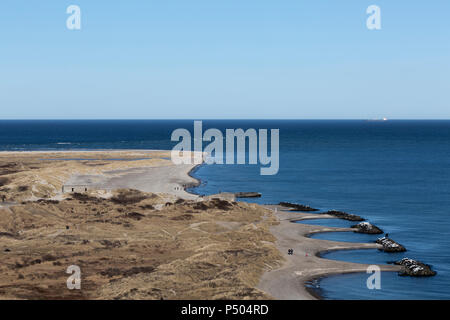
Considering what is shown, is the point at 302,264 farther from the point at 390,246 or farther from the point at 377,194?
the point at 377,194

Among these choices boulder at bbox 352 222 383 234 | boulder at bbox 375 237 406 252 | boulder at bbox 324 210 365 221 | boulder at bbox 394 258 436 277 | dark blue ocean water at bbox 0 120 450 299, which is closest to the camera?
dark blue ocean water at bbox 0 120 450 299

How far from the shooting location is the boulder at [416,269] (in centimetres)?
5434

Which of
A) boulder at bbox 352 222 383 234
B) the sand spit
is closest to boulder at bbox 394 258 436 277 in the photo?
the sand spit

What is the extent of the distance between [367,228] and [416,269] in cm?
1967

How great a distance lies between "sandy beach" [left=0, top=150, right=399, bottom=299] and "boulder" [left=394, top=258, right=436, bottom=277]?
1662 millimetres

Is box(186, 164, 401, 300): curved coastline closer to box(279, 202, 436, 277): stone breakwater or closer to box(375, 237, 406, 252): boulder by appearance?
box(375, 237, 406, 252): boulder

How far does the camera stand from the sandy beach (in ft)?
155

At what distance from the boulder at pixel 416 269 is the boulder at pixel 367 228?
1637cm

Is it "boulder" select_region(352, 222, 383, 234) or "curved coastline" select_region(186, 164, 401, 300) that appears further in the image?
"boulder" select_region(352, 222, 383, 234)

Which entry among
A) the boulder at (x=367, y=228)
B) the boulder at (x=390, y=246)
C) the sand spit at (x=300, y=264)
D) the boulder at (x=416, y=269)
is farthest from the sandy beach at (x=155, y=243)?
the boulder at (x=367, y=228)

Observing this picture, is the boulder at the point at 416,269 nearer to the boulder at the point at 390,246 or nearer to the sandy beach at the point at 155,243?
the sandy beach at the point at 155,243

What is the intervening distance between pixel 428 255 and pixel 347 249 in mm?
9643

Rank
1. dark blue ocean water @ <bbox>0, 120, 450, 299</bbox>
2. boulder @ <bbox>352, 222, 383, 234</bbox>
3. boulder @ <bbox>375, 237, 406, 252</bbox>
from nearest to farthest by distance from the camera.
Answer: dark blue ocean water @ <bbox>0, 120, 450, 299</bbox>, boulder @ <bbox>375, 237, 406, 252</bbox>, boulder @ <bbox>352, 222, 383, 234</bbox>

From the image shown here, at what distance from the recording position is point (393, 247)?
63875 millimetres
